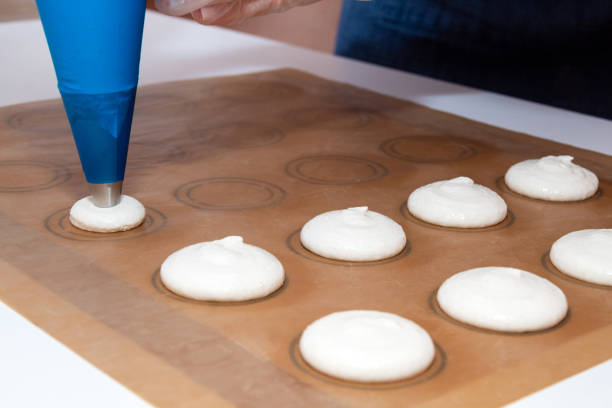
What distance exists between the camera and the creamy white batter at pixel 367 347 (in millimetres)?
506

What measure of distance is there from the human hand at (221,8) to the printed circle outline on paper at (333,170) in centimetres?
20

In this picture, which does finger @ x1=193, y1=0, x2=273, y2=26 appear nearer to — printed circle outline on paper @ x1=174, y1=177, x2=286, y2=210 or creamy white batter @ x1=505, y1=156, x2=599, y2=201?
printed circle outline on paper @ x1=174, y1=177, x2=286, y2=210

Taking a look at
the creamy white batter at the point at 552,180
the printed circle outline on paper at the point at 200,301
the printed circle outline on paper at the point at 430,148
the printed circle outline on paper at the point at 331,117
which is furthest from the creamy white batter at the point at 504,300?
the printed circle outline on paper at the point at 331,117

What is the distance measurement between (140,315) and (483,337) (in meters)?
0.26

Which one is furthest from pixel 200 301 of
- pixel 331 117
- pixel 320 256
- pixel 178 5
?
pixel 331 117

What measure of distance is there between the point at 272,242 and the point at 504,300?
0.24 meters

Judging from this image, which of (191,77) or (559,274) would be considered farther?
(191,77)

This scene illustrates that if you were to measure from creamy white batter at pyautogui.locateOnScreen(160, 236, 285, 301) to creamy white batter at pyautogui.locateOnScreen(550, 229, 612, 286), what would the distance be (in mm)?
252

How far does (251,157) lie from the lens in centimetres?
97

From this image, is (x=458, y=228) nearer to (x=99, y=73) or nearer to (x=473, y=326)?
(x=473, y=326)

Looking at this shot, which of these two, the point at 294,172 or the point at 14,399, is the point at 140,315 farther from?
the point at 294,172

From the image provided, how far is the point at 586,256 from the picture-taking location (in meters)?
0.68

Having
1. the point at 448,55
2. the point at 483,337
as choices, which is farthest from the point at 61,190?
the point at 448,55

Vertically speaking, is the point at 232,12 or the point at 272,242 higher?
the point at 232,12
